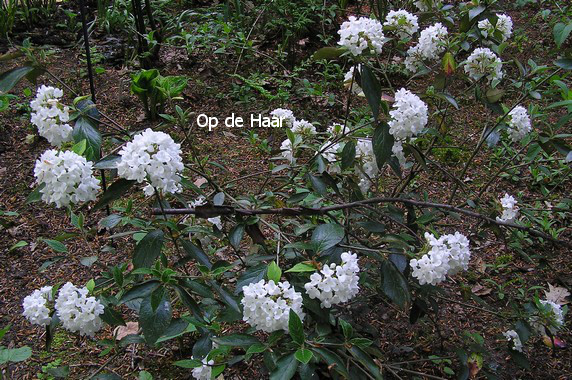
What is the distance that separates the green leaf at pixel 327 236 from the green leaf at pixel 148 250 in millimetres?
421

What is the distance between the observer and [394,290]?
1.47 meters

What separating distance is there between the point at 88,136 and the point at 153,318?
55 centimetres

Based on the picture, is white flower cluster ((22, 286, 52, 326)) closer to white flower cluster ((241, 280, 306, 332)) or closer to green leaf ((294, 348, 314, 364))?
white flower cluster ((241, 280, 306, 332))

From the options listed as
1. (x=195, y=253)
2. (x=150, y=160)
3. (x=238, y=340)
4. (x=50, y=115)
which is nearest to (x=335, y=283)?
(x=238, y=340)

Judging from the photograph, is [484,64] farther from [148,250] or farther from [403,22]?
[148,250]

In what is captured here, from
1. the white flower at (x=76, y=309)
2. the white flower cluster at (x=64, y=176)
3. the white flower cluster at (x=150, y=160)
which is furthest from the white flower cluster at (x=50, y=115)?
the white flower at (x=76, y=309)

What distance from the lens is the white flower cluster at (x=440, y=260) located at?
1434mm

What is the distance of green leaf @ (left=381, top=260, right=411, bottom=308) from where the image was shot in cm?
146

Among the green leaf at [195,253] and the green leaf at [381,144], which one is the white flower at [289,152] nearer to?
the green leaf at [381,144]

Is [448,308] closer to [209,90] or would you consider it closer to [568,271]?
[568,271]

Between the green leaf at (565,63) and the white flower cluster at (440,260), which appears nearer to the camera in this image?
the white flower cluster at (440,260)

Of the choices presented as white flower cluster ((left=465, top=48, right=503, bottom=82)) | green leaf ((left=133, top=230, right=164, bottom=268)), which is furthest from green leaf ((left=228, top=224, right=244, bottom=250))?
white flower cluster ((left=465, top=48, right=503, bottom=82))

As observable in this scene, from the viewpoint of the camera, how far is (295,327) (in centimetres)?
125

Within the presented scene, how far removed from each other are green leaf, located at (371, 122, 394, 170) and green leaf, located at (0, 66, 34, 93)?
1011mm
